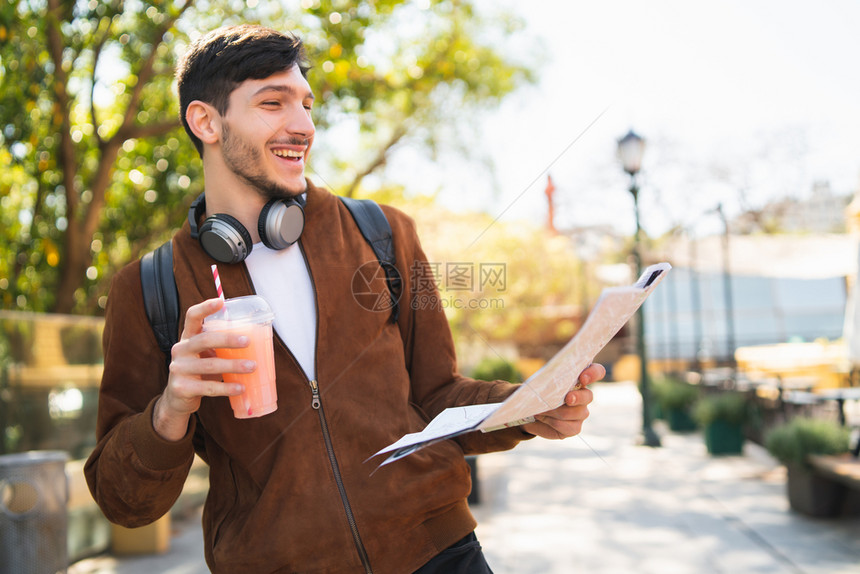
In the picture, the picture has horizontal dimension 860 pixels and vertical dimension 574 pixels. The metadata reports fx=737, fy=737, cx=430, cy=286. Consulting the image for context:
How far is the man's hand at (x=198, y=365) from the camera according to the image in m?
1.17

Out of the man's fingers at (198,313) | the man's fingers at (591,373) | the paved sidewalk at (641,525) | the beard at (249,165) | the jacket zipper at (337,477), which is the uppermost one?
the beard at (249,165)

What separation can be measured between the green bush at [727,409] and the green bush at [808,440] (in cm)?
240

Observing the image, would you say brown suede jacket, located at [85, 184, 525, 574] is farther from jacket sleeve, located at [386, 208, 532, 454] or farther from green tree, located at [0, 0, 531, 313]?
green tree, located at [0, 0, 531, 313]

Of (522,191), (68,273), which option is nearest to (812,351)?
(68,273)

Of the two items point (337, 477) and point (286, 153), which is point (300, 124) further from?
point (337, 477)

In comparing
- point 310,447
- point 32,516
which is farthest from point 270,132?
point 32,516

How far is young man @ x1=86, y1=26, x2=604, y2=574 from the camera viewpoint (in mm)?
1333

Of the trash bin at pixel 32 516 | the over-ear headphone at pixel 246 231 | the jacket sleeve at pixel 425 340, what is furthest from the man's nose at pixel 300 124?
the trash bin at pixel 32 516

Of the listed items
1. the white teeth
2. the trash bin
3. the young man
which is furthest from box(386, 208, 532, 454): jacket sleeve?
the trash bin

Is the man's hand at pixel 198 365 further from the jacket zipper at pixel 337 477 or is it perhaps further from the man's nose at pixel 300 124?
the man's nose at pixel 300 124

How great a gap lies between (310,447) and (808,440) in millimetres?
5375

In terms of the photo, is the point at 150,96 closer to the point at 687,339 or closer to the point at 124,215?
the point at 124,215

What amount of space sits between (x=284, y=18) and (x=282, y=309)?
7543 mm

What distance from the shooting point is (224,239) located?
1.45 m
